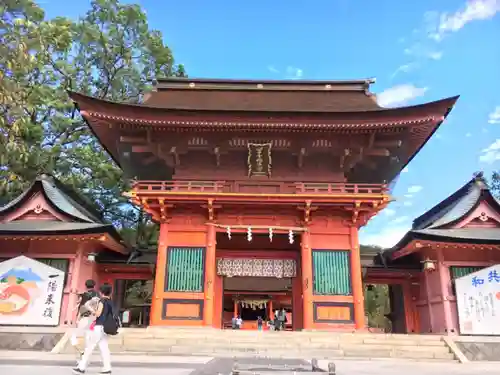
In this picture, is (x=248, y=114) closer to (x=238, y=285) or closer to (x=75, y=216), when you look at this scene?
(x=75, y=216)

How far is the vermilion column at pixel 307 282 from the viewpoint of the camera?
13805 millimetres

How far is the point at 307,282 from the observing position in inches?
559

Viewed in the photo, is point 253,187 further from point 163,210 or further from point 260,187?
point 163,210

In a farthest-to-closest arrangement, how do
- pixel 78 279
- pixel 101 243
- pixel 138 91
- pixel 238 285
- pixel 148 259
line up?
1. pixel 138 91
2. pixel 238 285
3. pixel 148 259
4. pixel 101 243
5. pixel 78 279

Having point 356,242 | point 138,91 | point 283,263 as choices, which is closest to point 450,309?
point 356,242

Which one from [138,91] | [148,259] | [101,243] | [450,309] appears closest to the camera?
[450,309]

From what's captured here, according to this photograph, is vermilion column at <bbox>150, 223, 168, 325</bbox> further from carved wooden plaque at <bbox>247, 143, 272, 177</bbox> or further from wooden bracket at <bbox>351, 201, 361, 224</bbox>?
wooden bracket at <bbox>351, 201, 361, 224</bbox>

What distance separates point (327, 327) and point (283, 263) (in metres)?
3.34

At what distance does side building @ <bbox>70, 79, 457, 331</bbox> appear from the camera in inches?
562

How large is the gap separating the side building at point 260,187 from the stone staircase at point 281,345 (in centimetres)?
152

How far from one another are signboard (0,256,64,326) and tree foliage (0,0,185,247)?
269 inches

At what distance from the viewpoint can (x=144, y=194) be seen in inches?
565

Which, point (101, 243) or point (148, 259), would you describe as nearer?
point (101, 243)

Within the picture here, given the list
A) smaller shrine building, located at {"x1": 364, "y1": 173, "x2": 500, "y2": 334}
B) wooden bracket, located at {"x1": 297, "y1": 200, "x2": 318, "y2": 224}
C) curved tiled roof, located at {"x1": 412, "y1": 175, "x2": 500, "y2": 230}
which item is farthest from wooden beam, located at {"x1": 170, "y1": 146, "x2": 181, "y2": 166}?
curved tiled roof, located at {"x1": 412, "y1": 175, "x2": 500, "y2": 230}
